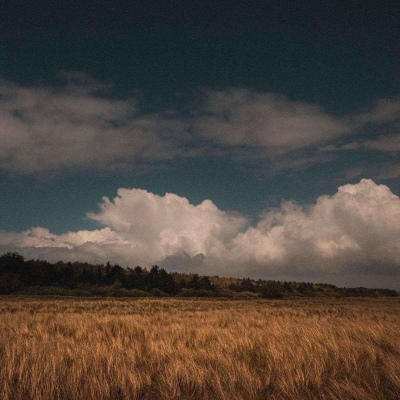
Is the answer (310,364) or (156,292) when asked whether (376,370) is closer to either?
(310,364)

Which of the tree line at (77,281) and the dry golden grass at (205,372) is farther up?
the dry golden grass at (205,372)

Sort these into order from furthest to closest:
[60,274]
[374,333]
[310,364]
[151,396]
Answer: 1. [60,274]
2. [374,333]
3. [310,364]
4. [151,396]

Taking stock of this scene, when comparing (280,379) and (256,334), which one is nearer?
(280,379)

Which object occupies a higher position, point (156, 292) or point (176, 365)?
point (176, 365)

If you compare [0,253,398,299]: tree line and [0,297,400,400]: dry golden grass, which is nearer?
[0,297,400,400]: dry golden grass

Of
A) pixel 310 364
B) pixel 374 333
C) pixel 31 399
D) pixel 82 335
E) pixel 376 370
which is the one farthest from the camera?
pixel 82 335

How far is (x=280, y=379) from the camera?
178 inches

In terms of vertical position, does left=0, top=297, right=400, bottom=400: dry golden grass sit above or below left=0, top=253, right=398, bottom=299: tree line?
above

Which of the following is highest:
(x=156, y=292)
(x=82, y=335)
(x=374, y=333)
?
(x=374, y=333)

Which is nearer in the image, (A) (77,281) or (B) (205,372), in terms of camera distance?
(B) (205,372)

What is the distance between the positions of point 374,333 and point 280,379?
175 inches

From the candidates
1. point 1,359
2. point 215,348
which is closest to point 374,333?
point 215,348

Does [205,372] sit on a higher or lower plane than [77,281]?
higher

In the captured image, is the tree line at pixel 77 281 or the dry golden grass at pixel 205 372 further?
the tree line at pixel 77 281
